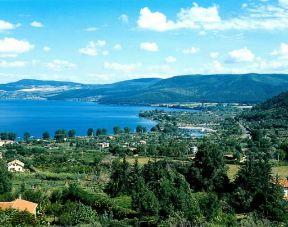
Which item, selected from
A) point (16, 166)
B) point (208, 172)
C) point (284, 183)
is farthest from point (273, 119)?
point (208, 172)

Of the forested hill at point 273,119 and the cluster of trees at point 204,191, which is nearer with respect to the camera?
the cluster of trees at point 204,191

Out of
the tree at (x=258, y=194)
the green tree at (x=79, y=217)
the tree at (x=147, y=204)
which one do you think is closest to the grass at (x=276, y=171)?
the tree at (x=258, y=194)

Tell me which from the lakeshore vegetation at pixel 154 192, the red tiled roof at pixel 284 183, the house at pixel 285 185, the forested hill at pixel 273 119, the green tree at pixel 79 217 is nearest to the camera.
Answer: the green tree at pixel 79 217

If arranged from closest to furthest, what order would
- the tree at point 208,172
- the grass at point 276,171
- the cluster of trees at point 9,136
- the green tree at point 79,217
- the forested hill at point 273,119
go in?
1. the green tree at point 79,217
2. the tree at point 208,172
3. the grass at point 276,171
4. the forested hill at point 273,119
5. the cluster of trees at point 9,136

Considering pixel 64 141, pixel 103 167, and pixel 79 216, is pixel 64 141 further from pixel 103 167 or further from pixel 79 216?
pixel 79 216

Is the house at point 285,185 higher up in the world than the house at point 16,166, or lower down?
higher up

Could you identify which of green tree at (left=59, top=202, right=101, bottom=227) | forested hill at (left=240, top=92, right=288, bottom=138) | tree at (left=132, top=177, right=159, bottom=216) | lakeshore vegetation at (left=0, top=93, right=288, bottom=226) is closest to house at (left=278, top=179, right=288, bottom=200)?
lakeshore vegetation at (left=0, top=93, right=288, bottom=226)

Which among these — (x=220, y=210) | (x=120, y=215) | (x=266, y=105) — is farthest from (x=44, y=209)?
Answer: (x=266, y=105)

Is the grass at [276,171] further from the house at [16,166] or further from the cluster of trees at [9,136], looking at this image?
the cluster of trees at [9,136]

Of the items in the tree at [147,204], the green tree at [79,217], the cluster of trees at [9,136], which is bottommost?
the cluster of trees at [9,136]
